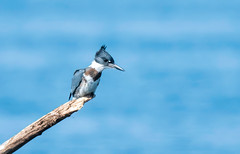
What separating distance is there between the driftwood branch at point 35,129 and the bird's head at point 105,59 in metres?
1.21

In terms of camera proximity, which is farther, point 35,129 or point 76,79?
point 76,79

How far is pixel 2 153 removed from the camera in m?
5.87

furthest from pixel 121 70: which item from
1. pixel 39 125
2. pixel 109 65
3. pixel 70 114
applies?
pixel 39 125

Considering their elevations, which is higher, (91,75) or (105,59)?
(105,59)

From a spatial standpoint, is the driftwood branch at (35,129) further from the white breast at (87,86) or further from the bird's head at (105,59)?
the bird's head at (105,59)

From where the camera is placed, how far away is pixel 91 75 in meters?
7.19

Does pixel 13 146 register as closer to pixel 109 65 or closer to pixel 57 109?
pixel 57 109

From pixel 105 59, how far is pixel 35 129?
183 centimetres

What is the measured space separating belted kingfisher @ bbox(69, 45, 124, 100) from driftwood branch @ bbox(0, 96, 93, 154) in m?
0.92

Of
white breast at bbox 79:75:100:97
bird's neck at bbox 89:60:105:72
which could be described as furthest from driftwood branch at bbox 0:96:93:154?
bird's neck at bbox 89:60:105:72

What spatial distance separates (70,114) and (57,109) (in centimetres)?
21

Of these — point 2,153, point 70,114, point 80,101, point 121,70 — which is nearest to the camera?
point 2,153

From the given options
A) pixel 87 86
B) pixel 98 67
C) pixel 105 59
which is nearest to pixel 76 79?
pixel 87 86

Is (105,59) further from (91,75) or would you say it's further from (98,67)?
(91,75)
